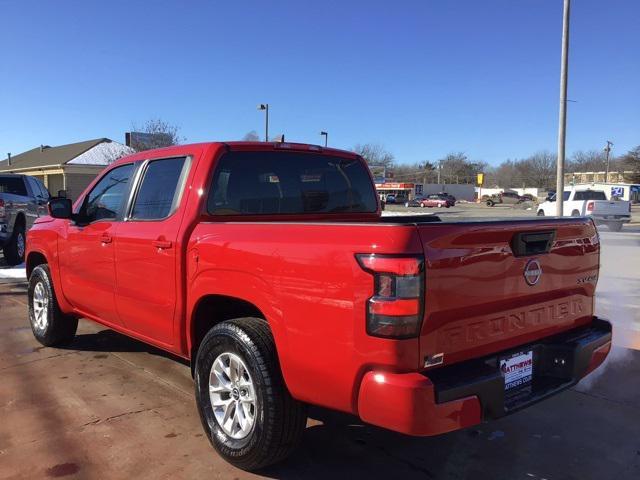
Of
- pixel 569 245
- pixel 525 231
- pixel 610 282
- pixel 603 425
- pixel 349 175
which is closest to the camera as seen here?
pixel 525 231

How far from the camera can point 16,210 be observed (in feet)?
37.4

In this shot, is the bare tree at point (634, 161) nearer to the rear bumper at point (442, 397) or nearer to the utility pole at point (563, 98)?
the utility pole at point (563, 98)

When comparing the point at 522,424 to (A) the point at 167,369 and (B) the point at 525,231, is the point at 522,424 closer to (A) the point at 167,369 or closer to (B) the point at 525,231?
(B) the point at 525,231

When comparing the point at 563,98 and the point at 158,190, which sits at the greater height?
the point at 563,98

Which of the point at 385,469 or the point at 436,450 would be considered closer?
the point at 385,469

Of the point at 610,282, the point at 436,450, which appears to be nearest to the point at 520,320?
the point at 436,450

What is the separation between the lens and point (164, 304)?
378 cm

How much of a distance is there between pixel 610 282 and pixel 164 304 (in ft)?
23.6

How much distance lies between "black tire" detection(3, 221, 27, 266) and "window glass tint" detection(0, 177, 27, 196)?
3.37 ft

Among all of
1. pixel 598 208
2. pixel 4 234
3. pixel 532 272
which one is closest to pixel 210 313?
pixel 532 272

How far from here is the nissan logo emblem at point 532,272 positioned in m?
2.92

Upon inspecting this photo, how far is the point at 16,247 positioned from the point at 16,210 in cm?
83

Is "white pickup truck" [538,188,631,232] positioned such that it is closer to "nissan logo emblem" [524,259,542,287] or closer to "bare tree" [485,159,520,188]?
"nissan logo emblem" [524,259,542,287]

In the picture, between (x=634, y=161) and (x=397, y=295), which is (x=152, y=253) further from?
(x=634, y=161)
